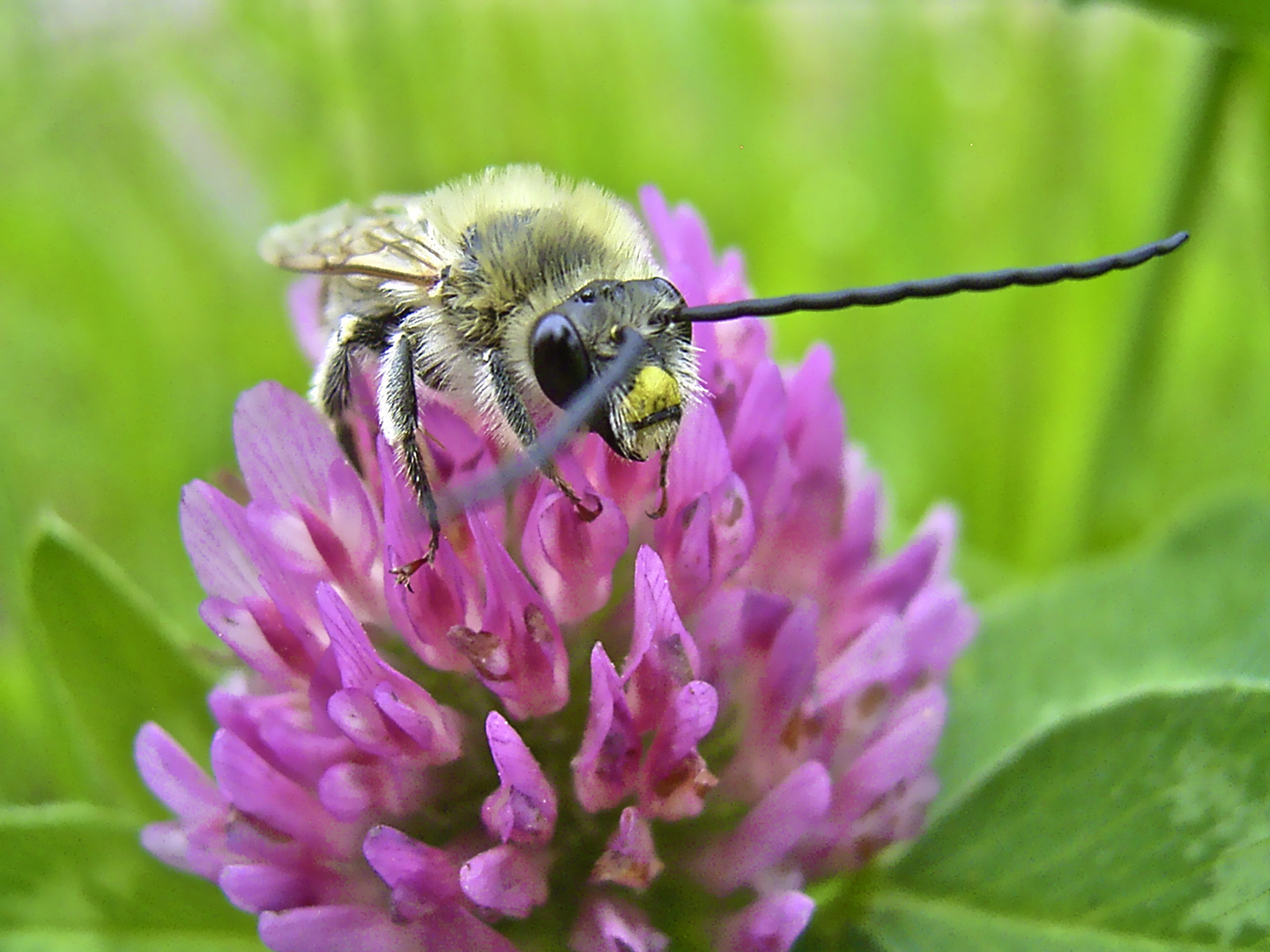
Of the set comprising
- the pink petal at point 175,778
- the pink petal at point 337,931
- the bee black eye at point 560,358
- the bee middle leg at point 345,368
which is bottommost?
the pink petal at point 337,931

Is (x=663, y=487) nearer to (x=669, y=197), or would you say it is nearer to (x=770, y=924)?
(x=770, y=924)

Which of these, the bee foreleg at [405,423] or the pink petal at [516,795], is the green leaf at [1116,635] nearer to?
the pink petal at [516,795]

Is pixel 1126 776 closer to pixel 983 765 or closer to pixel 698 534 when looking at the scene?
pixel 983 765

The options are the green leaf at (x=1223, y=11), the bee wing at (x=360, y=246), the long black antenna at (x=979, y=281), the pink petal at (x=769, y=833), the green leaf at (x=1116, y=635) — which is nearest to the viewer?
the long black antenna at (x=979, y=281)

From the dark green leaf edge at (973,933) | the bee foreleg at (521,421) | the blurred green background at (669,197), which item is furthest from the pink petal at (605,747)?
the blurred green background at (669,197)

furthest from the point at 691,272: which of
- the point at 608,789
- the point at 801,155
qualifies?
the point at 801,155

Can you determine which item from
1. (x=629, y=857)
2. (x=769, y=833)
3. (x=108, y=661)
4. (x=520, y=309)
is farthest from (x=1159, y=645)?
(x=108, y=661)
